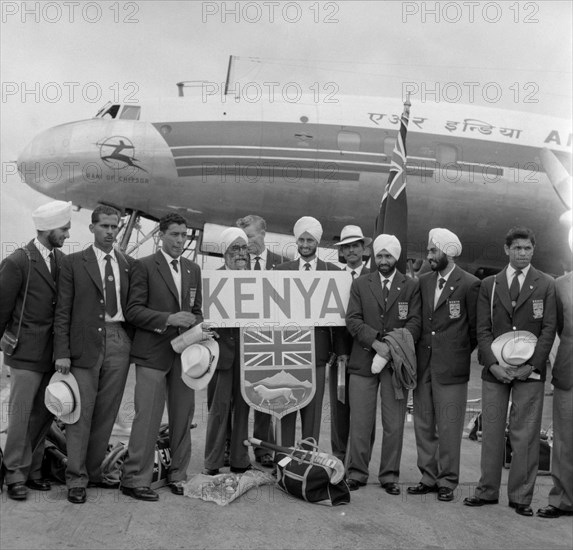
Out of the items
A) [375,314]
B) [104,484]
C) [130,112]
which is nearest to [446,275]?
[375,314]

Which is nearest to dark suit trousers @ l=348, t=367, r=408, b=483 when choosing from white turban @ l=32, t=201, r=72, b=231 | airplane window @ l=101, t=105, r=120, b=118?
white turban @ l=32, t=201, r=72, b=231

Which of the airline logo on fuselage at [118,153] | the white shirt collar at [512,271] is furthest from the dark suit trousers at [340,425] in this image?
the airline logo on fuselage at [118,153]

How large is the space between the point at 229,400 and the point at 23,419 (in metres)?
1.43

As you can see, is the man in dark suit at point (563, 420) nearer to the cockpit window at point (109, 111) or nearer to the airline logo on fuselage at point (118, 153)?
the airline logo on fuselage at point (118, 153)

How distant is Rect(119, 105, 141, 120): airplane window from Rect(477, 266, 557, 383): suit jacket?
28.5ft

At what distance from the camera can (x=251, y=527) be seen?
388cm

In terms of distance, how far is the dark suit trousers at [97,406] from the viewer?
430 cm

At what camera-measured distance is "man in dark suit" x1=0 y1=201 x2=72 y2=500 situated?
4281 millimetres

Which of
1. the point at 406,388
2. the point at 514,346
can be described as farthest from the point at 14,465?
the point at 514,346

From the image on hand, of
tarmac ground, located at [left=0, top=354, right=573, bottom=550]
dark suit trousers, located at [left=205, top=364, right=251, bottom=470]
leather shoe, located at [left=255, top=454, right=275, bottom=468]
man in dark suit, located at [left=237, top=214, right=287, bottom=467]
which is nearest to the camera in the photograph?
tarmac ground, located at [left=0, top=354, right=573, bottom=550]

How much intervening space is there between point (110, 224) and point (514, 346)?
265 cm

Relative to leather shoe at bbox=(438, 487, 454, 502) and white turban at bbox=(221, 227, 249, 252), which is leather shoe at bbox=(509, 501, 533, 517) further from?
white turban at bbox=(221, 227, 249, 252)

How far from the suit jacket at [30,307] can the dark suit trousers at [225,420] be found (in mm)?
1214

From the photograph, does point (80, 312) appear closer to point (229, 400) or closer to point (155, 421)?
point (155, 421)
